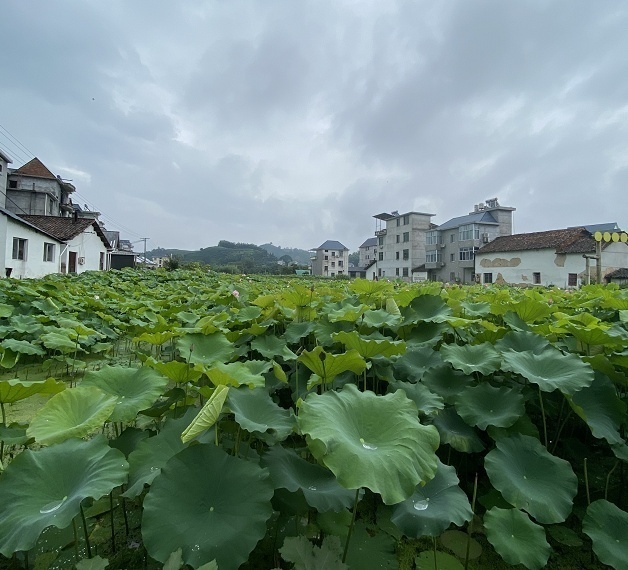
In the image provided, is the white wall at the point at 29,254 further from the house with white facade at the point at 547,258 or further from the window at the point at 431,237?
the window at the point at 431,237

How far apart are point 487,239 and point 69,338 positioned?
3357 centimetres

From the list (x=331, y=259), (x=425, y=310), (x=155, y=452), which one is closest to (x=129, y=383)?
(x=155, y=452)

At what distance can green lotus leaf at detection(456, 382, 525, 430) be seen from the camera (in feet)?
3.61

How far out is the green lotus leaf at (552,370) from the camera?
3.47 feet

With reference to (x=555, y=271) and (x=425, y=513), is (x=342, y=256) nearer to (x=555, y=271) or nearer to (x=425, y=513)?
(x=555, y=271)

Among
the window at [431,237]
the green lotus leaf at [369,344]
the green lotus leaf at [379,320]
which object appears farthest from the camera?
the window at [431,237]

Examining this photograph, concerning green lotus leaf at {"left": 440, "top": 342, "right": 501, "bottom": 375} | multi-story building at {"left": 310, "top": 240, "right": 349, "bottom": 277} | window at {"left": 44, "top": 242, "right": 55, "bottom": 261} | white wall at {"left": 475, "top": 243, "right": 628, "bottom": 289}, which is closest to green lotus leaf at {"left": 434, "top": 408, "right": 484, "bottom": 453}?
green lotus leaf at {"left": 440, "top": 342, "right": 501, "bottom": 375}

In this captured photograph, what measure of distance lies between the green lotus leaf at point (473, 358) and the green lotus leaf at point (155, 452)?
0.89 metres

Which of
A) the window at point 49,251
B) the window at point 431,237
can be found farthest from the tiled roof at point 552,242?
the window at point 49,251

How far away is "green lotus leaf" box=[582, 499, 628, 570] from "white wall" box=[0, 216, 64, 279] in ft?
55.3

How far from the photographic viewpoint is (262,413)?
1.04 metres

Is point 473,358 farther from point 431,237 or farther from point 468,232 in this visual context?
point 431,237

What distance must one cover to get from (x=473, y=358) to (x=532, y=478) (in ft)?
1.39

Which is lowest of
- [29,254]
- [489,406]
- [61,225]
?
[489,406]
